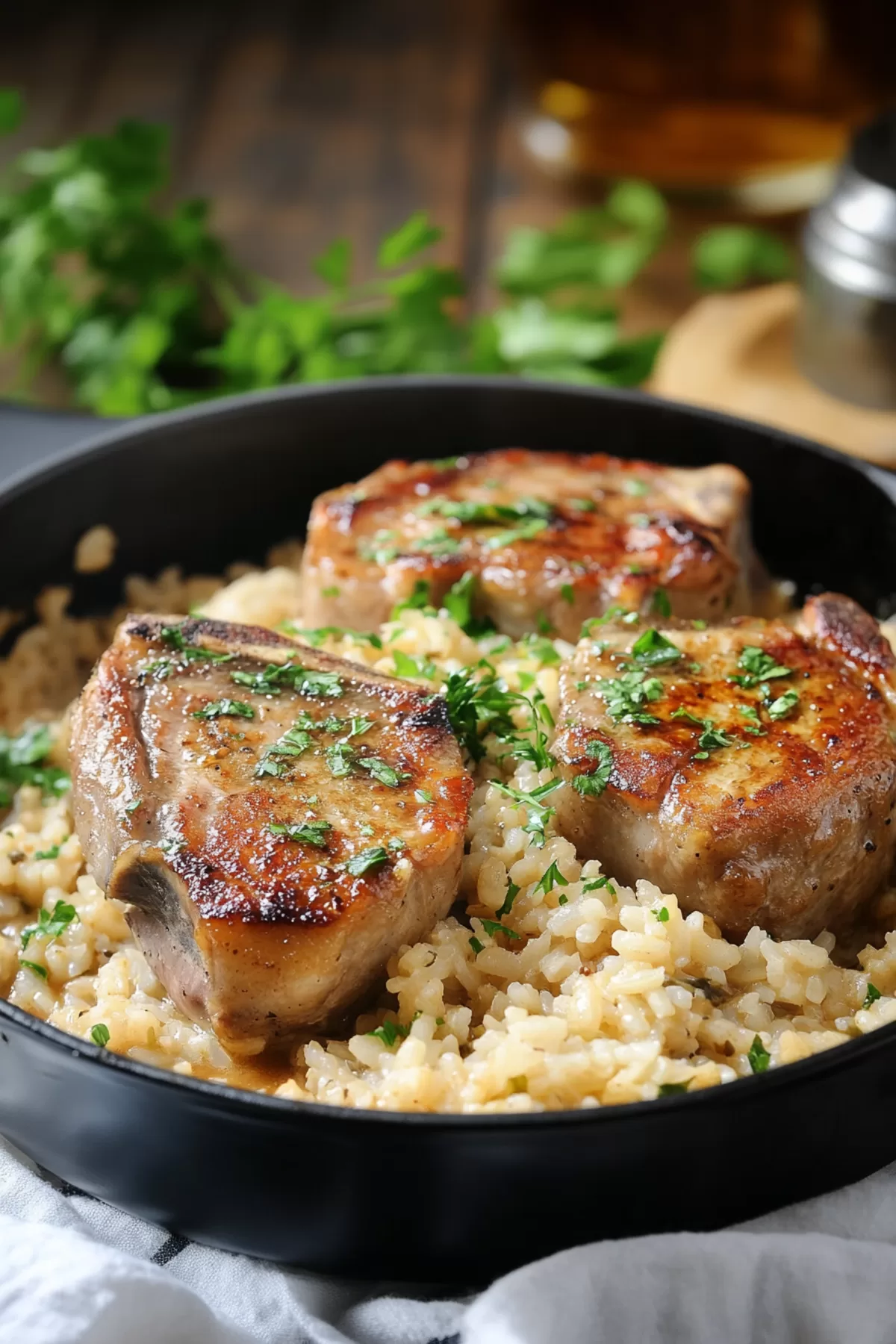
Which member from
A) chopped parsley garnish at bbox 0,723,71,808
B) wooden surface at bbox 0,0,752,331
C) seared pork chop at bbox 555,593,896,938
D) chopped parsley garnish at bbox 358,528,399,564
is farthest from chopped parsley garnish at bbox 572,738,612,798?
wooden surface at bbox 0,0,752,331

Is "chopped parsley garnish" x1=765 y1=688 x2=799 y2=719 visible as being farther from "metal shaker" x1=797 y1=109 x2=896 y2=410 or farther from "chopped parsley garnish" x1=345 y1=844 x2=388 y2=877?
"metal shaker" x1=797 y1=109 x2=896 y2=410

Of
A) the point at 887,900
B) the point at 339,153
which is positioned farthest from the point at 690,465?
the point at 339,153

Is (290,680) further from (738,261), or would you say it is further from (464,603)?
(738,261)

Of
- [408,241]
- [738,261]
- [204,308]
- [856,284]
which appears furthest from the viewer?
[738,261]

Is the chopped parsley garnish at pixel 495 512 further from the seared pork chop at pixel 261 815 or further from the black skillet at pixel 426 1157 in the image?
the black skillet at pixel 426 1157

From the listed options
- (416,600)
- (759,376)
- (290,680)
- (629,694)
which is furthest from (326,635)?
(759,376)
